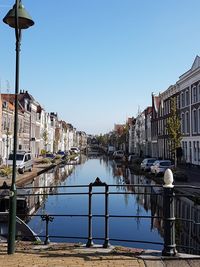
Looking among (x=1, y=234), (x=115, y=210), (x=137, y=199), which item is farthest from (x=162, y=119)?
(x=1, y=234)

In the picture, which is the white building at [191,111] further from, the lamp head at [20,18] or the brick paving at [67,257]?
the lamp head at [20,18]

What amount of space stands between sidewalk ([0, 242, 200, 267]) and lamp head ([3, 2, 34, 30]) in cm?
467

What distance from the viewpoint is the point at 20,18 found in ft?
25.0

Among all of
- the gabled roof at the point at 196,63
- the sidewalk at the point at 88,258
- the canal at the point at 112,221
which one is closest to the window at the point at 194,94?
the gabled roof at the point at 196,63

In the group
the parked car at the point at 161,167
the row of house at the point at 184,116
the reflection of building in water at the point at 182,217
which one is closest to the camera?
the reflection of building in water at the point at 182,217

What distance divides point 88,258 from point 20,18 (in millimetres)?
4980

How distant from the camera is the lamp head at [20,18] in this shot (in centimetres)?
757

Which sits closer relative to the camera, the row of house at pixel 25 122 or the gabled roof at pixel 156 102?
the row of house at pixel 25 122

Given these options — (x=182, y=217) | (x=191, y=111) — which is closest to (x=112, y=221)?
(x=182, y=217)

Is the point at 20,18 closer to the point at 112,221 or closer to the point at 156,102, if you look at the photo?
the point at 112,221

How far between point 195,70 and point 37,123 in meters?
50.9

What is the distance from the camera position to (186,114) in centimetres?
5119

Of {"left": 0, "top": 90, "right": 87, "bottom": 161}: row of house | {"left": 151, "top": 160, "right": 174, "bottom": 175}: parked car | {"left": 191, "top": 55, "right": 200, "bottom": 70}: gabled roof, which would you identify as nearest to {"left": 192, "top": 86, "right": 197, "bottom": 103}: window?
{"left": 191, "top": 55, "right": 200, "bottom": 70}: gabled roof

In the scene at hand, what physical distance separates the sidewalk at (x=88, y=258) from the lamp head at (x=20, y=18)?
15.3ft
